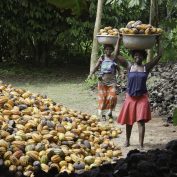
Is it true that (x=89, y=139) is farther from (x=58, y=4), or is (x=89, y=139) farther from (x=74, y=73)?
(x=74, y=73)

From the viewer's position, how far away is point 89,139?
256 inches

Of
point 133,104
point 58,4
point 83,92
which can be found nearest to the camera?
point 58,4

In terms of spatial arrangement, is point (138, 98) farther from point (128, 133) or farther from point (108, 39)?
point (108, 39)

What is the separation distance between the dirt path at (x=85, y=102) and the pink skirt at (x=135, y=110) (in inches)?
15.2

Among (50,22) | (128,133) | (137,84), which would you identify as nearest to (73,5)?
(137,84)

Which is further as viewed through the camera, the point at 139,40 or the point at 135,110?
the point at 135,110

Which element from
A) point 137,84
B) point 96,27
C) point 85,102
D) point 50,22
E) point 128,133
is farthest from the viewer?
point 50,22

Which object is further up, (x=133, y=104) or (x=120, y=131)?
(x=133, y=104)

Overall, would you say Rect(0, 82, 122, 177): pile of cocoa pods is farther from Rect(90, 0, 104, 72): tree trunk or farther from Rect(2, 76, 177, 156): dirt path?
Rect(90, 0, 104, 72): tree trunk

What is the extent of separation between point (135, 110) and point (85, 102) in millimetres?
3479

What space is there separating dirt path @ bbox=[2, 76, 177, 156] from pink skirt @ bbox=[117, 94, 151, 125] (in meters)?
0.39

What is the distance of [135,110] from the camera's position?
6180mm

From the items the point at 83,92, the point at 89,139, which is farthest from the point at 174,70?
the point at 89,139

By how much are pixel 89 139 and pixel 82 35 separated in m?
7.51
